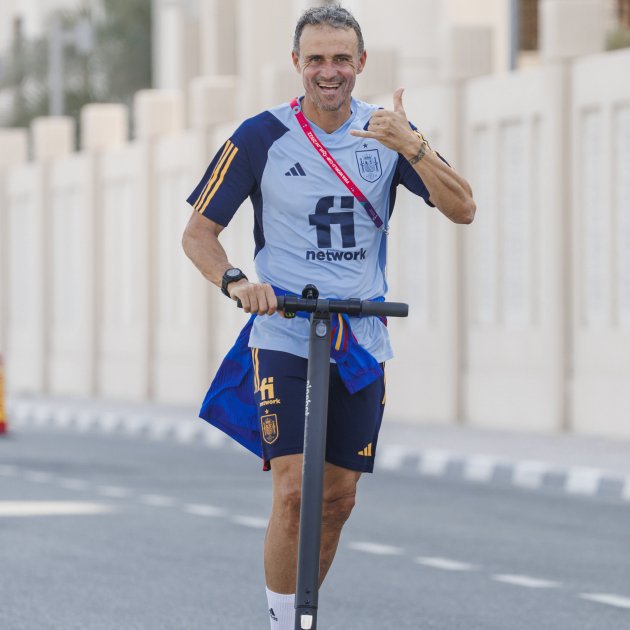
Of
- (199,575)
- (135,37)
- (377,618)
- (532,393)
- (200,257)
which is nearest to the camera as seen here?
(200,257)

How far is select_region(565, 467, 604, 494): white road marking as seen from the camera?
15516 millimetres

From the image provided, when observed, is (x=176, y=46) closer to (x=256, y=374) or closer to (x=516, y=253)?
(x=516, y=253)

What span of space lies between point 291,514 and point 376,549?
527 centimetres

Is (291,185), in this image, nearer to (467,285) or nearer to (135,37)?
(467,285)

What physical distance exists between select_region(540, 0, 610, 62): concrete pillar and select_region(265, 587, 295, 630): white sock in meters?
15.0

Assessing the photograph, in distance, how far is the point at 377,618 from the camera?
870 centimetres

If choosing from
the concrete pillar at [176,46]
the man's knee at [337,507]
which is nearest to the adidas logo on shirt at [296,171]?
the man's knee at [337,507]

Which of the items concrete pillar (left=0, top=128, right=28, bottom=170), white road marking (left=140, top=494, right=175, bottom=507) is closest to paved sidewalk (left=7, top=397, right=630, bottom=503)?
white road marking (left=140, top=494, right=175, bottom=507)

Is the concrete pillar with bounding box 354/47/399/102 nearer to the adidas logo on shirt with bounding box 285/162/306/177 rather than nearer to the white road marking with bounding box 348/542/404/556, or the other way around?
the white road marking with bounding box 348/542/404/556

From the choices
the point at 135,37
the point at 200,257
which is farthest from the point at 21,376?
the point at 200,257

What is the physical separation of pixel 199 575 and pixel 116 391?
2301 centimetres

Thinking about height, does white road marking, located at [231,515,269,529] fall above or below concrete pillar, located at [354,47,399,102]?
below

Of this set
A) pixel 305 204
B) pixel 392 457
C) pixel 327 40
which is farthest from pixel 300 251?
pixel 392 457

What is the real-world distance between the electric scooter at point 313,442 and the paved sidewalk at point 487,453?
31.4 ft
